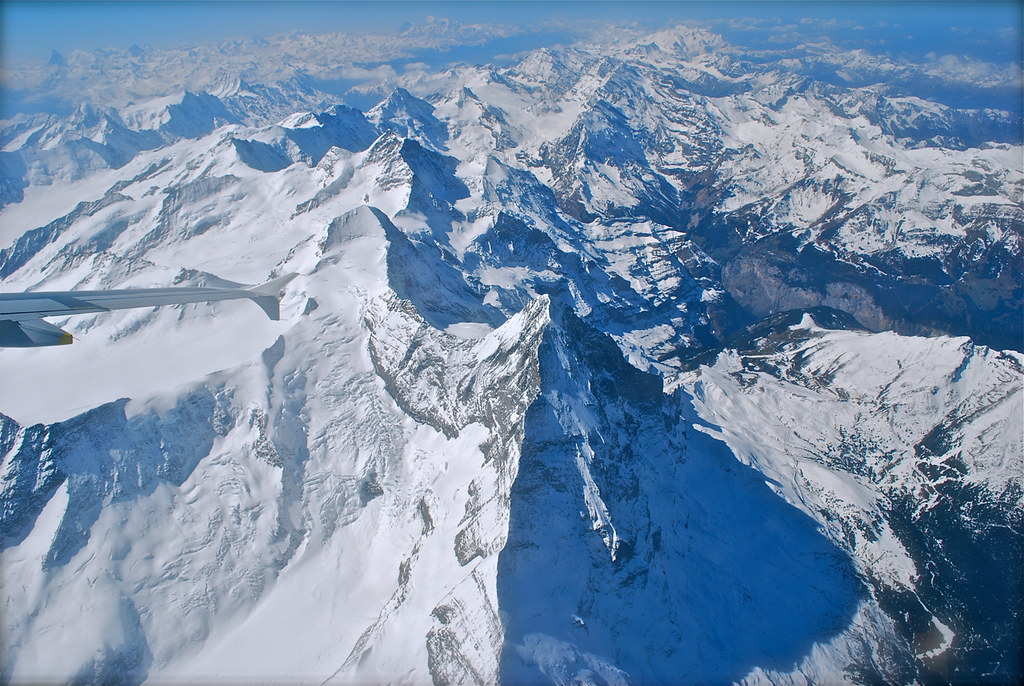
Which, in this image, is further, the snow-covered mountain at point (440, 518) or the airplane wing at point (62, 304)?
the snow-covered mountain at point (440, 518)

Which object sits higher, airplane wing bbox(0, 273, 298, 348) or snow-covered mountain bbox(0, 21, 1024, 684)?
airplane wing bbox(0, 273, 298, 348)

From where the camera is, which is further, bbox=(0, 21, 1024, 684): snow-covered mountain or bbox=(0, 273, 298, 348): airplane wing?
bbox=(0, 21, 1024, 684): snow-covered mountain

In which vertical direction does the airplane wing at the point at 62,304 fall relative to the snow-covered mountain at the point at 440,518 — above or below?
above

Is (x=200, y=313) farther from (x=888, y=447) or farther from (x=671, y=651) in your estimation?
(x=888, y=447)

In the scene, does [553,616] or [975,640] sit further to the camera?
[975,640]

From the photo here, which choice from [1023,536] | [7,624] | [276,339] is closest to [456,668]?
[7,624]

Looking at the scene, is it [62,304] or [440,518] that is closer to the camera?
[62,304]

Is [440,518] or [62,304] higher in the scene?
[62,304]

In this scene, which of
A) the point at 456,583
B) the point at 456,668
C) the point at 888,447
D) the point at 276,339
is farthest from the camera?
the point at 888,447
